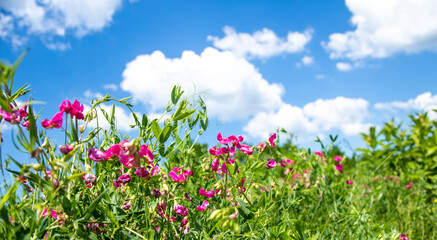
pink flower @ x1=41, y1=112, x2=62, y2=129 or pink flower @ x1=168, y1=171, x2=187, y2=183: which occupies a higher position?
pink flower @ x1=41, y1=112, x2=62, y2=129

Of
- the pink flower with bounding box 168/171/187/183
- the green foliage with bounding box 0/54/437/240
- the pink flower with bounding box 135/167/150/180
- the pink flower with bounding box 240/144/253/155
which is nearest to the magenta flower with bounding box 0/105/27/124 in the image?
the green foliage with bounding box 0/54/437/240

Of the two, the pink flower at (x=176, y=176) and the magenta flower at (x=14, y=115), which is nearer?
the magenta flower at (x=14, y=115)

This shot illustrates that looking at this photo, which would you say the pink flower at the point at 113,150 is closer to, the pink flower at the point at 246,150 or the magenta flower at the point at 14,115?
the magenta flower at the point at 14,115

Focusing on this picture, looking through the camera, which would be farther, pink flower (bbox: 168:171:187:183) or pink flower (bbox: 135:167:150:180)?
pink flower (bbox: 168:171:187:183)

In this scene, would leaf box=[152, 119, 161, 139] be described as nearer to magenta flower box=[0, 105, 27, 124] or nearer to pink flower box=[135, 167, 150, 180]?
pink flower box=[135, 167, 150, 180]

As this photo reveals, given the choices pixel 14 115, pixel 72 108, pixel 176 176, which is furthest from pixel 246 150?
pixel 14 115

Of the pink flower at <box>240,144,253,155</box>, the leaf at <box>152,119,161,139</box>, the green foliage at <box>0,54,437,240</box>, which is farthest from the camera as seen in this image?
the pink flower at <box>240,144,253,155</box>

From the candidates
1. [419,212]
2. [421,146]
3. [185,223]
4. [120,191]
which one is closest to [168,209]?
[185,223]

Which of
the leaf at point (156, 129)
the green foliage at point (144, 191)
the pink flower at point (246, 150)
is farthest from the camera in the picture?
the pink flower at point (246, 150)

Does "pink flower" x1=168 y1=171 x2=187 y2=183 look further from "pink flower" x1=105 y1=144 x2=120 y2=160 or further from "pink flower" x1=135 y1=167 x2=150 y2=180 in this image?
"pink flower" x1=105 y1=144 x2=120 y2=160

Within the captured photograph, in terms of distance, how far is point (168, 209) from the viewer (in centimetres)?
127

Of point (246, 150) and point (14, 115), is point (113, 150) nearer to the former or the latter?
point (14, 115)

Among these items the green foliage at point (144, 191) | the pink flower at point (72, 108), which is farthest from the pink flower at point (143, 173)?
the pink flower at point (72, 108)

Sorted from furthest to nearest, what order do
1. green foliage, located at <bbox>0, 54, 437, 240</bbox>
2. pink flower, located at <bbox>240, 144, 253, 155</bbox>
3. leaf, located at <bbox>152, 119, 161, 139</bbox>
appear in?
pink flower, located at <bbox>240, 144, 253, 155</bbox> → leaf, located at <bbox>152, 119, 161, 139</bbox> → green foliage, located at <bbox>0, 54, 437, 240</bbox>
